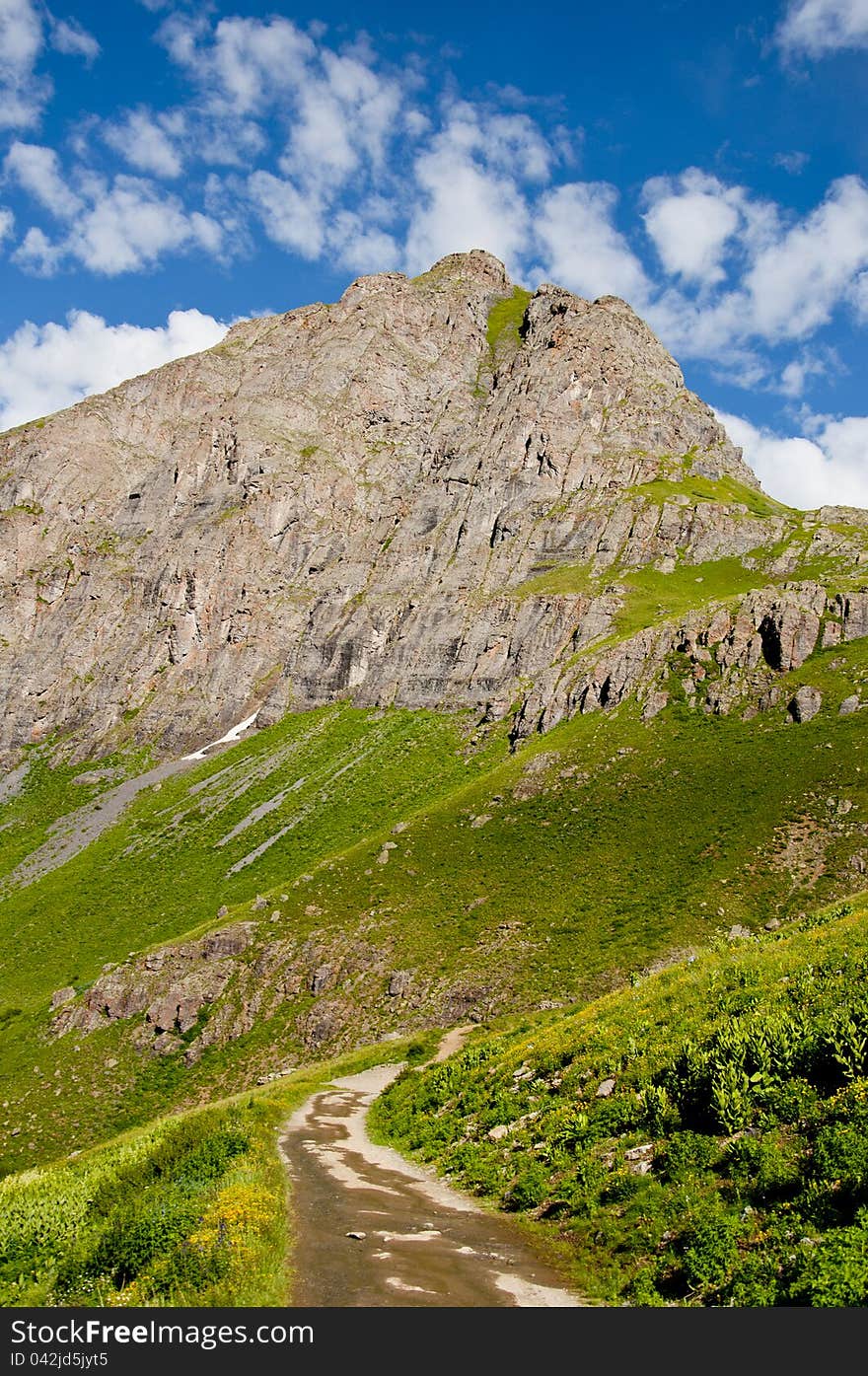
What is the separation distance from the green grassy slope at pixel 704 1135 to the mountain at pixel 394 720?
79.3ft

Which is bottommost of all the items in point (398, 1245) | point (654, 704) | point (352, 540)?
point (398, 1245)

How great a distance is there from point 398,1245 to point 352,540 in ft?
531

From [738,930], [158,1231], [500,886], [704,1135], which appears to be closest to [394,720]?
[500,886]

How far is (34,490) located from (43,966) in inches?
6139

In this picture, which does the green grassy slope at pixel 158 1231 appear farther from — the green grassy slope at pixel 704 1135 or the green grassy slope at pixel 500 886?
the green grassy slope at pixel 500 886

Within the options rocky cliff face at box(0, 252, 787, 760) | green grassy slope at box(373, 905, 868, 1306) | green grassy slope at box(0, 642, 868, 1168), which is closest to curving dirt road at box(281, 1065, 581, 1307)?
green grassy slope at box(373, 905, 868, 1306)

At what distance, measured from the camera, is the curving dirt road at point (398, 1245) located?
9039mm

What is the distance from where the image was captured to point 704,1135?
11.6 m

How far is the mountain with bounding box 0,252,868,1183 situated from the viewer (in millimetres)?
49469

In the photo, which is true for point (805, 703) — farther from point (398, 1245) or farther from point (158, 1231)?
point (158, 1231)

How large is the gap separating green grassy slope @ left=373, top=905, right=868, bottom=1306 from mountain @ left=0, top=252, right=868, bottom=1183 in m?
24.2

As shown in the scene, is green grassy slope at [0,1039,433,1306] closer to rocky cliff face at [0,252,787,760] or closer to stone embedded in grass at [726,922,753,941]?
stone embedded in grass at [726,922,753,941]

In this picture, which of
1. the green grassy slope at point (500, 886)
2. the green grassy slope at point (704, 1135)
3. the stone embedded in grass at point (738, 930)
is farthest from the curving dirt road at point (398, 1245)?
the stone embedded in grass at point (738, 930)

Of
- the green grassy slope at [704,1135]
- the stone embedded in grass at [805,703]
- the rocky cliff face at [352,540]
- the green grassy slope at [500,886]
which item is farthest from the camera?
the rocky cliff face at [352,540]
